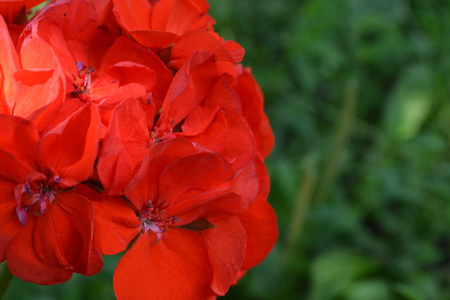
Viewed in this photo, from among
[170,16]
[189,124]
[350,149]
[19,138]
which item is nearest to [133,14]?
[170,16]

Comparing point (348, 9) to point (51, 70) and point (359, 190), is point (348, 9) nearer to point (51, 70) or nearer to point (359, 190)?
point (359, 190)

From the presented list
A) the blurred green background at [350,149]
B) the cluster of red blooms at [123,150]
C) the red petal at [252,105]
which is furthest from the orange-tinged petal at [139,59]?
the blurred green background at [350,149]

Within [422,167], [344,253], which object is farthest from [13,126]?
[422,167]

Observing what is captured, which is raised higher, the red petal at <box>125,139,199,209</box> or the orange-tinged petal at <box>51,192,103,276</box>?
the red petal at <box>125,139,199,209</box>

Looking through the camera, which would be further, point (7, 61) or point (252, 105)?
point (252, 105)

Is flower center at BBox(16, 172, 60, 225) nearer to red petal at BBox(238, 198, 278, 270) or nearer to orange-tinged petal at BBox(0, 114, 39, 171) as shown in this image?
orange-tinged petal at BBox(0, 114, 39, 171)

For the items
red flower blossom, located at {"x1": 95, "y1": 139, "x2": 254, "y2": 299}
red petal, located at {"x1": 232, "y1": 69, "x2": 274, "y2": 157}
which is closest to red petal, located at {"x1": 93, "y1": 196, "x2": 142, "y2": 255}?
red flower blossom, located at {"x1": 95, "y1": 139, "x2": 254, "y2": 299}

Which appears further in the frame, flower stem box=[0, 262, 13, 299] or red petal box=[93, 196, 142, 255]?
flower stem box=[0, 262, 13, 299]

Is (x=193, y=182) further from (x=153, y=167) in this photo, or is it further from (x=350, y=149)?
(x=350, y=149)
